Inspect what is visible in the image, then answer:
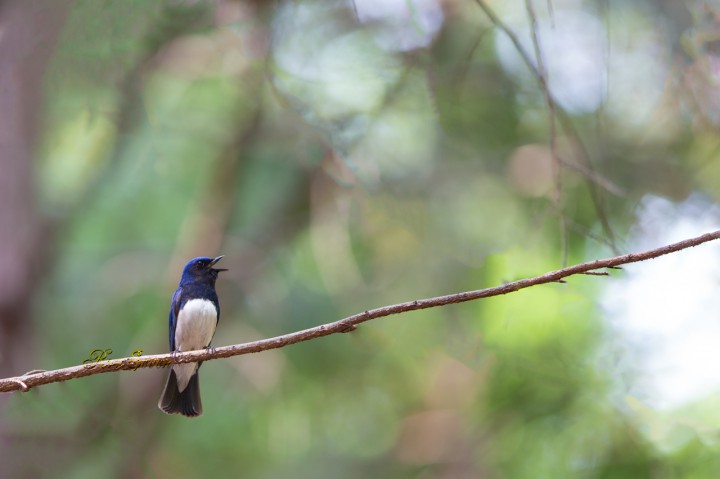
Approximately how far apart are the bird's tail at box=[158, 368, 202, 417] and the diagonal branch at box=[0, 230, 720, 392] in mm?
1685

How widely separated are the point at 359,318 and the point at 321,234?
12.5ft

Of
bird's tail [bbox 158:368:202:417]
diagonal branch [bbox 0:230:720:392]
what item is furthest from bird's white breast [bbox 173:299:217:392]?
diagonal branch [bbox 0:230:720:392]

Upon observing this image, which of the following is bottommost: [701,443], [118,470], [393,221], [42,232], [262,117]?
[701,443]

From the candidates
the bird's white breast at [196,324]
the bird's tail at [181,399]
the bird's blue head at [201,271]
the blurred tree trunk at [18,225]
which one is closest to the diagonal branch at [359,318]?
the bird's tail at [181,399]

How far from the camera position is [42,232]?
6320mm

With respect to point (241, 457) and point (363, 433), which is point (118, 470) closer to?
point (241, 457)

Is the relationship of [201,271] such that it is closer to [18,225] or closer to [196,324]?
[196,324]

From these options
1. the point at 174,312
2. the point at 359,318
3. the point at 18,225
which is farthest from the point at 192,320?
the point at 359,318

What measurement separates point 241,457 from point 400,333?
70.4 inches

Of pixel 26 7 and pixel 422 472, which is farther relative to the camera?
pixel 422 472

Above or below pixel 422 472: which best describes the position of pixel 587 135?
above

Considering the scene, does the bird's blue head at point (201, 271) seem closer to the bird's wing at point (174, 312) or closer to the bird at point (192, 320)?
the bird at point (192, 320)

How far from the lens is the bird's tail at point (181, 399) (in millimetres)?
3937

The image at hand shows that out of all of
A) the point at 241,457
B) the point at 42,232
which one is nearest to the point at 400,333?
the point at 241,457
